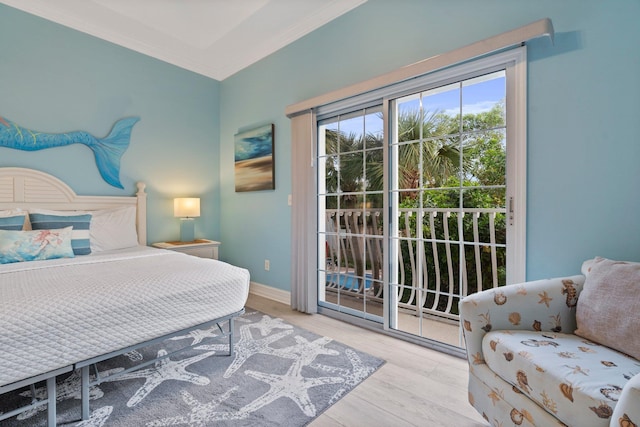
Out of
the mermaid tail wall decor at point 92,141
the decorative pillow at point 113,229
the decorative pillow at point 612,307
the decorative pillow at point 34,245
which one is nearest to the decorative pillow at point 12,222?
the decorative pillow at point 34,245

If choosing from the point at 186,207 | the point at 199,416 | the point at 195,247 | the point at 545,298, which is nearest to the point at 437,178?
the point at 545,298

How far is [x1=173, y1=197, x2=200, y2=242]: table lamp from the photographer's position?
11.6ft

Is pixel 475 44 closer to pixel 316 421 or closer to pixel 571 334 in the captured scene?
pixel 571 334

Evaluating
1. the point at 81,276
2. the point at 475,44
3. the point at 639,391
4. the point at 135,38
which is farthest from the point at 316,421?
the point at 135,38

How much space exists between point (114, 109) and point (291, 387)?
334cm

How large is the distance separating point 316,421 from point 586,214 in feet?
5.95

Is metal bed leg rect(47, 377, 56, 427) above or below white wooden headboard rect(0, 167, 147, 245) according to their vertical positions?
below

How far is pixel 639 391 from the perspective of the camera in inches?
30.9

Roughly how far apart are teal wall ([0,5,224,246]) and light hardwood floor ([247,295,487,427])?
270 cm

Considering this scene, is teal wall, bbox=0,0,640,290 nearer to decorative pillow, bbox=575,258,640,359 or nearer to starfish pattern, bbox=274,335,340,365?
decorative pillow, bbox=575,258,640,359

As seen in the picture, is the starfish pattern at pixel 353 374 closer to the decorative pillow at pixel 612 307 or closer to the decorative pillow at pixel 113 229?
the decorative pillow at pixel 612 307

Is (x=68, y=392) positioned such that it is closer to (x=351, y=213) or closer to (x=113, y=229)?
(x=113, y=229)

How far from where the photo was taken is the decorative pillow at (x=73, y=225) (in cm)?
250

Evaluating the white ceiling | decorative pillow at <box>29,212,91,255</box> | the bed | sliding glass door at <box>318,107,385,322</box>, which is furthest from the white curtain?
decorative pillow at <box>29,212,91,255</box>
